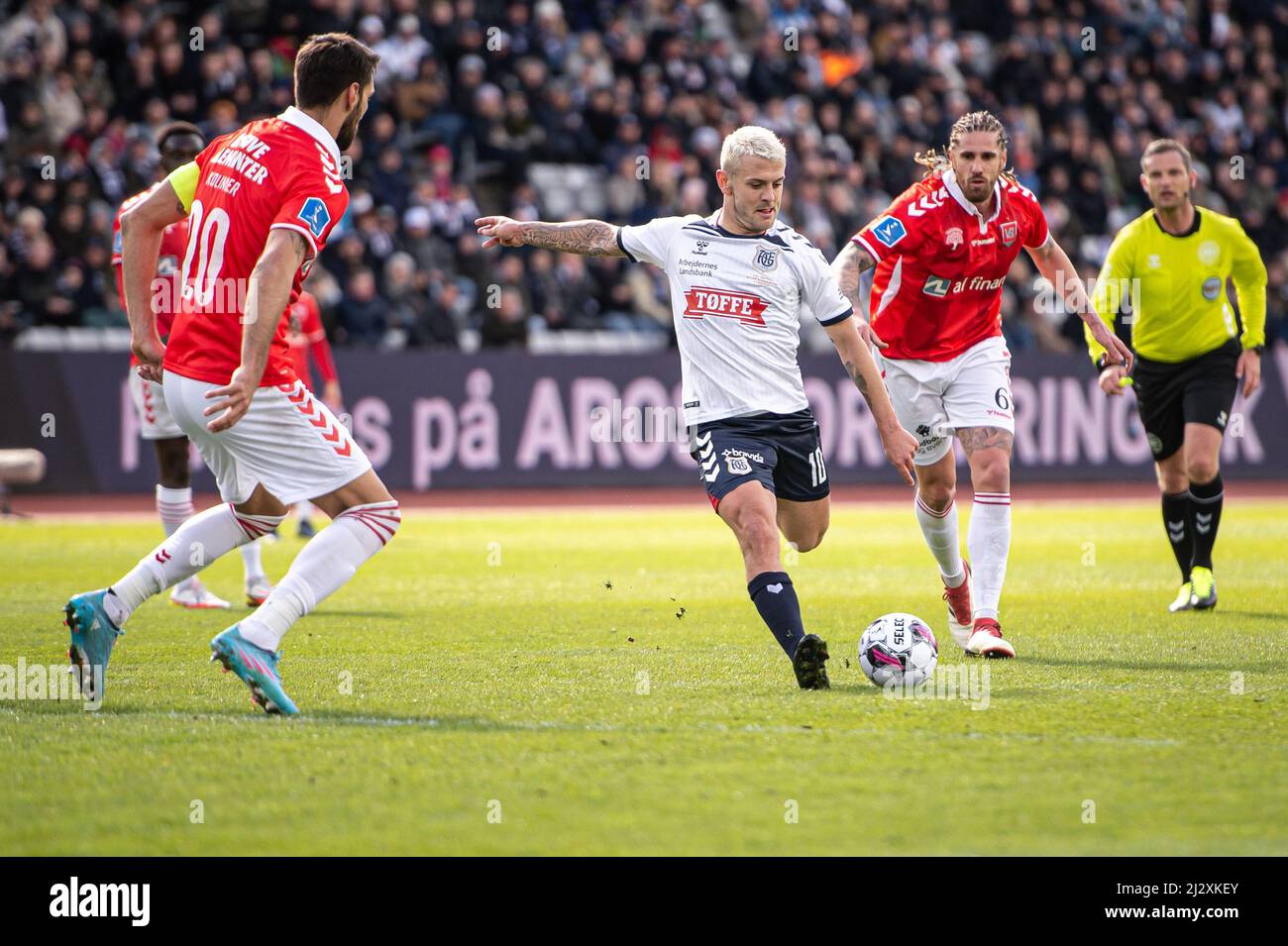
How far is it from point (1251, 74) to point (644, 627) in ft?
76.8

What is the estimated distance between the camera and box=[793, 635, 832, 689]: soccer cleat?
21.0 feet

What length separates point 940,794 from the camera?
15.2 feet

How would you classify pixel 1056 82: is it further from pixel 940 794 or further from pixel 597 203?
pixel 940 794

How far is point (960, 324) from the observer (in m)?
8.14

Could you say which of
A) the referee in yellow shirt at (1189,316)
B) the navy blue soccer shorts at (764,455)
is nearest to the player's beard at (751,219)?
the navy blue soccer shorts at (764,455)

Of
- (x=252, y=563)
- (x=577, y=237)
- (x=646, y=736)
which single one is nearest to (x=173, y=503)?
(x=252, y=563)

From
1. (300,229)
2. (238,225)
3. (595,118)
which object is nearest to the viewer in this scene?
(300,229)

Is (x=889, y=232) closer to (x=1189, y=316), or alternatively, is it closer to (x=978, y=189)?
(x=978, y=189)

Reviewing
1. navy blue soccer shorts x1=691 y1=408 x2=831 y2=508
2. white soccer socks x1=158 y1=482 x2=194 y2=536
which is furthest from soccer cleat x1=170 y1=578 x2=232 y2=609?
navy blue soccer shorts x1=691 y1=408 x2=831 y2=508

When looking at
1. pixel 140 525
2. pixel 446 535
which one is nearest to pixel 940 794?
pixel 446 535

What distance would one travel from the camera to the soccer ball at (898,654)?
6621 millimetres

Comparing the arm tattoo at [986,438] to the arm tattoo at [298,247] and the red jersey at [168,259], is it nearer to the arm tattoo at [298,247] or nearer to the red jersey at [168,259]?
the arm tattoo at [298,247]

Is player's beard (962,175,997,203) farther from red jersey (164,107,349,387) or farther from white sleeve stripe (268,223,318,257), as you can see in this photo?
white sleeve stripe (268,223,318,257)

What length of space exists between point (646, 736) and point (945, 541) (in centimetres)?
307
